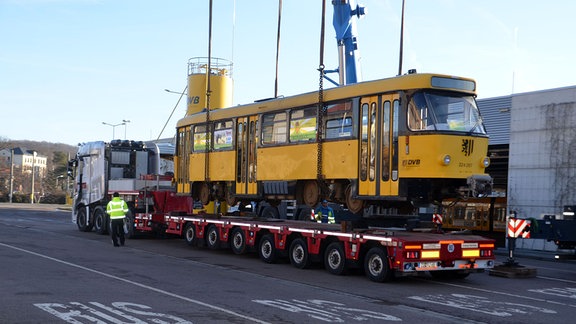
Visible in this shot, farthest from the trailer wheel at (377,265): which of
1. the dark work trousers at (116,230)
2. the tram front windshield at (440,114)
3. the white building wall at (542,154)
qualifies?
the white building wall at (542,154)

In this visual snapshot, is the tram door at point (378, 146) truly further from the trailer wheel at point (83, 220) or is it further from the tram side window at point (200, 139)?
the trailer wheel at point (83, 220)

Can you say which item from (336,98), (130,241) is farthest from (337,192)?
(130,241)

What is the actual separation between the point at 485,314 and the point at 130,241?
15163mm

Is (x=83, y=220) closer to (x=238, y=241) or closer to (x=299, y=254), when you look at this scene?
(x=238, y=241)

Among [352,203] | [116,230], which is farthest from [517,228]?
[116,230]

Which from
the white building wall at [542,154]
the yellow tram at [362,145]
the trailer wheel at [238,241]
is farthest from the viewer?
the white building wall at [542,154]

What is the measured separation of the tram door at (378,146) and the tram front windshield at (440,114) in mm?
428

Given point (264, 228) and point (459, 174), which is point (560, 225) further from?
point (264, 228)

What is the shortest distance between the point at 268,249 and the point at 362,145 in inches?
165

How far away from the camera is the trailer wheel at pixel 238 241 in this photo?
18188 mm

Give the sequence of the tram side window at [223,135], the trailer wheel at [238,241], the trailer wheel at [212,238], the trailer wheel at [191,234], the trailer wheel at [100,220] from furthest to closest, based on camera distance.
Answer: the trailer wheel at [100,220]
the trailer wheel at [191,234]
the trailer wheel at [212,238]
the tram side window at [223,135]
the trailer wheel at [238,241]

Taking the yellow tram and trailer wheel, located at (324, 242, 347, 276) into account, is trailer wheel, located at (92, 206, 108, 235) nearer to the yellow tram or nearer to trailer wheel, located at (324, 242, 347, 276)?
the yellow tram

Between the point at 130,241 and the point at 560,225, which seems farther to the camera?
the point at 130,241

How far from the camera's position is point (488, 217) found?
1131 inches
